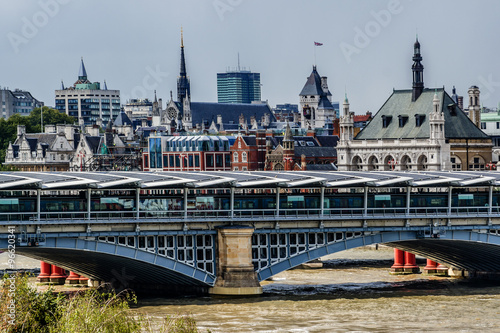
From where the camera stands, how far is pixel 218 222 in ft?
277

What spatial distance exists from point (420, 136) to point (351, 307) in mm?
79123

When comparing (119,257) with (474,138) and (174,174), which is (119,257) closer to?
(174,174)

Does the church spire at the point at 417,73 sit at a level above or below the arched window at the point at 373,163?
above

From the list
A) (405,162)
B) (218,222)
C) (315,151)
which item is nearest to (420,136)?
(405,162)

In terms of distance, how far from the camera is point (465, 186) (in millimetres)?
89938

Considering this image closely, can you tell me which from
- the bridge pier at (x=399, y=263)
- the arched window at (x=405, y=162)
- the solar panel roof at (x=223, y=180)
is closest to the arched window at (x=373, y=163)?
the arched window at (x=405, y=162)

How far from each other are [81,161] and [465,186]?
114213 mm

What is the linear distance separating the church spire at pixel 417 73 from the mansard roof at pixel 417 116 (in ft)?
2.13

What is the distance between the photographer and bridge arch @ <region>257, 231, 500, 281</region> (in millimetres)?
85000

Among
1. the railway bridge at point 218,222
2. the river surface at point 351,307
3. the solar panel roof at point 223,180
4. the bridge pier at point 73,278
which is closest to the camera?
the river surface at point 351,307

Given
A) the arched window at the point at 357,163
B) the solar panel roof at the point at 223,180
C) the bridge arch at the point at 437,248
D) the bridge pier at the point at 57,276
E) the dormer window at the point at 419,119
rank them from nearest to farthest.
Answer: the solar panel roof at the point at 223,180 → the bridge arch at the point at 437,248 → the bridge pier at the point at 57,276 → the dormer window at the point at 419,119 → the arched window at the point at 357,163

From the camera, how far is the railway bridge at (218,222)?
79.1 m

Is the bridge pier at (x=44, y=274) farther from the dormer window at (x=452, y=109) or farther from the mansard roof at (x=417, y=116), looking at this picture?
the dormer window at (x=452, y=109)

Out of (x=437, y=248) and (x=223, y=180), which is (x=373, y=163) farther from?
(x=223, y=180)
